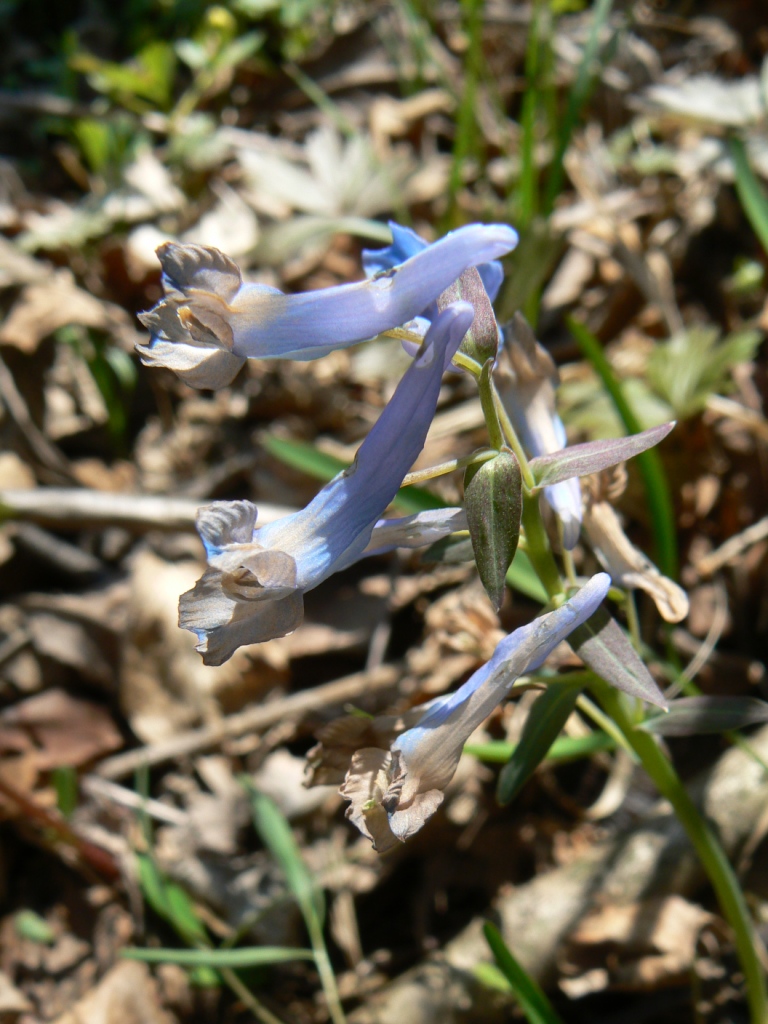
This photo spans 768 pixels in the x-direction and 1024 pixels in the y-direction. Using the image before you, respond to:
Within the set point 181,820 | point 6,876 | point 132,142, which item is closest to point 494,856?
point 181,820

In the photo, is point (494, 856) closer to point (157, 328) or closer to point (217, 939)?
point (217, 939)

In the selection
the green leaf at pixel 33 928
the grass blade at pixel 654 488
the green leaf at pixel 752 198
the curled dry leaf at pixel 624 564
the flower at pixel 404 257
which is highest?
the flower at pixel 404 257

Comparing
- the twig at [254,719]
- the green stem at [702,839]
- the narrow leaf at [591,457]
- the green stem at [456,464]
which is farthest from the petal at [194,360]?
the twig at [254,719]

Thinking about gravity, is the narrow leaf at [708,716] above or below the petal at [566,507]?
below

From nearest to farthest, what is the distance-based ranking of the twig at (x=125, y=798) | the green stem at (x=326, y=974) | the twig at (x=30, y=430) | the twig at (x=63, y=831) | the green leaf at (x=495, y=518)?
1. the green leaf at (x=495, y=518)
2. the green stem at (x=326, y=974)
3. the twig at (x=63, y=831)
4. the twig at (x=125, y=798)
5. the twig at (x=30, y=430)

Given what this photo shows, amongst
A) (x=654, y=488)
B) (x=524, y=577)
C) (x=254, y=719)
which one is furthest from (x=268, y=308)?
(x=254, y=719)

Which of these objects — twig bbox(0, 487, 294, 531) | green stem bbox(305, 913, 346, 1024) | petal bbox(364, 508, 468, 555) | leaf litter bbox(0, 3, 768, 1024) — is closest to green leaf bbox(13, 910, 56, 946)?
leaf litter bbox(0, 3, 768, 1024)

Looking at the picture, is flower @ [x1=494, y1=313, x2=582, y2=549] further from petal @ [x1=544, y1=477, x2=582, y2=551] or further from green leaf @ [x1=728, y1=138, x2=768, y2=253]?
green leaf @ [x1=728, y1=138, x2=768, y2=253]

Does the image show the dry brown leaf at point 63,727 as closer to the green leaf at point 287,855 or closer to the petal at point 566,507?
the green leaf at point 287,855
